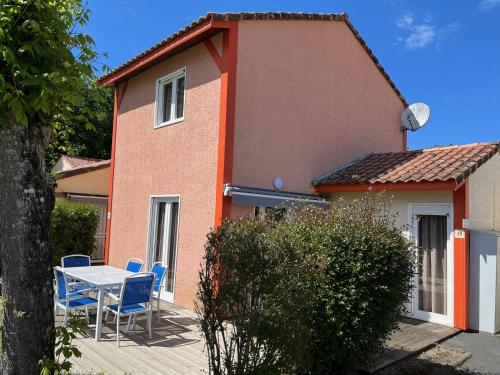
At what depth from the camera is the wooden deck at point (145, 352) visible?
746cm

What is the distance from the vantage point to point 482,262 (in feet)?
36.7

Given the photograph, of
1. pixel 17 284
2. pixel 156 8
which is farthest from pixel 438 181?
pixel 17 284

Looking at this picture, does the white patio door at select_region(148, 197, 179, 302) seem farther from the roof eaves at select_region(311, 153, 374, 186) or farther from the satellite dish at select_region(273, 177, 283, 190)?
the roof eaves at select_region(311, 153, 374, 186)

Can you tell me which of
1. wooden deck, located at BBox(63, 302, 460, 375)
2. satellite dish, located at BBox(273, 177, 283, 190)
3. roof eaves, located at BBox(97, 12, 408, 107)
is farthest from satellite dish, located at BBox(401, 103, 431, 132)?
wooden deck, located at BBox(63, 302, 460, 375)

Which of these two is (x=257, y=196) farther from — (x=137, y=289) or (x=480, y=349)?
(x=480, y=349)

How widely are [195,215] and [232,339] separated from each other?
7234mm

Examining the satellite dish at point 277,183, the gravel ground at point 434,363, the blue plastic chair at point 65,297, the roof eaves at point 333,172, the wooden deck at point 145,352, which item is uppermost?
the roof eaves at point 333,172

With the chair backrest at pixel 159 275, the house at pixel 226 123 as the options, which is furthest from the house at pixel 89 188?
the chair backrest at pixel 159 275

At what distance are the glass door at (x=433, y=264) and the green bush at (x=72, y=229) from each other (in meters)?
13.6

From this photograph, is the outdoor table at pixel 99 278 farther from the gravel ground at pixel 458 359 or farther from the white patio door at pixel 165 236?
the gravel ground at pixel 458 359

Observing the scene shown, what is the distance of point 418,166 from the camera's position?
1313 cm

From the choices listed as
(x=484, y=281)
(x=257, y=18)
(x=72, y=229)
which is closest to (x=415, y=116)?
(x=484, y=281)

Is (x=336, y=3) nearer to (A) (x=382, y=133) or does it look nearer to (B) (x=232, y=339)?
(A) (x=382, y=133)

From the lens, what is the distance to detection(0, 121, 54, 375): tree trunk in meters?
4.88
